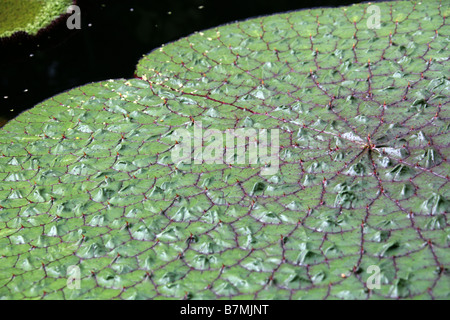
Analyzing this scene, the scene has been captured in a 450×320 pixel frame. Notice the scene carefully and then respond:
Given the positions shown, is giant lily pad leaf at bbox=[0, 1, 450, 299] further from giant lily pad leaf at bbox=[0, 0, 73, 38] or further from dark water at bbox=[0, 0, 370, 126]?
giant lily pad leaf at bbox=[0, 0, 73, 38]

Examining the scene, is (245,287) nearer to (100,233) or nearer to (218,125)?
(100,233)

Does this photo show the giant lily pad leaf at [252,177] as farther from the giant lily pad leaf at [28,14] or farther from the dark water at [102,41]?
the giant lily pad leaf at [28,14]

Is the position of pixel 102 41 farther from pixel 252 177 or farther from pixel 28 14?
pixel 252 177

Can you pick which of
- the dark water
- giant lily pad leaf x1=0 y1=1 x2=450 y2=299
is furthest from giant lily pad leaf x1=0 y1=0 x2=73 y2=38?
giant lily pad leaf x1=0 y1=1 x2=450 y2=299

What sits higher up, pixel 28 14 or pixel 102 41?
pixel 28 14

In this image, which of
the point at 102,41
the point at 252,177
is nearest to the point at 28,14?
the point at 102,41

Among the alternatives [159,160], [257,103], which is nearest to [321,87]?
[257,103]
